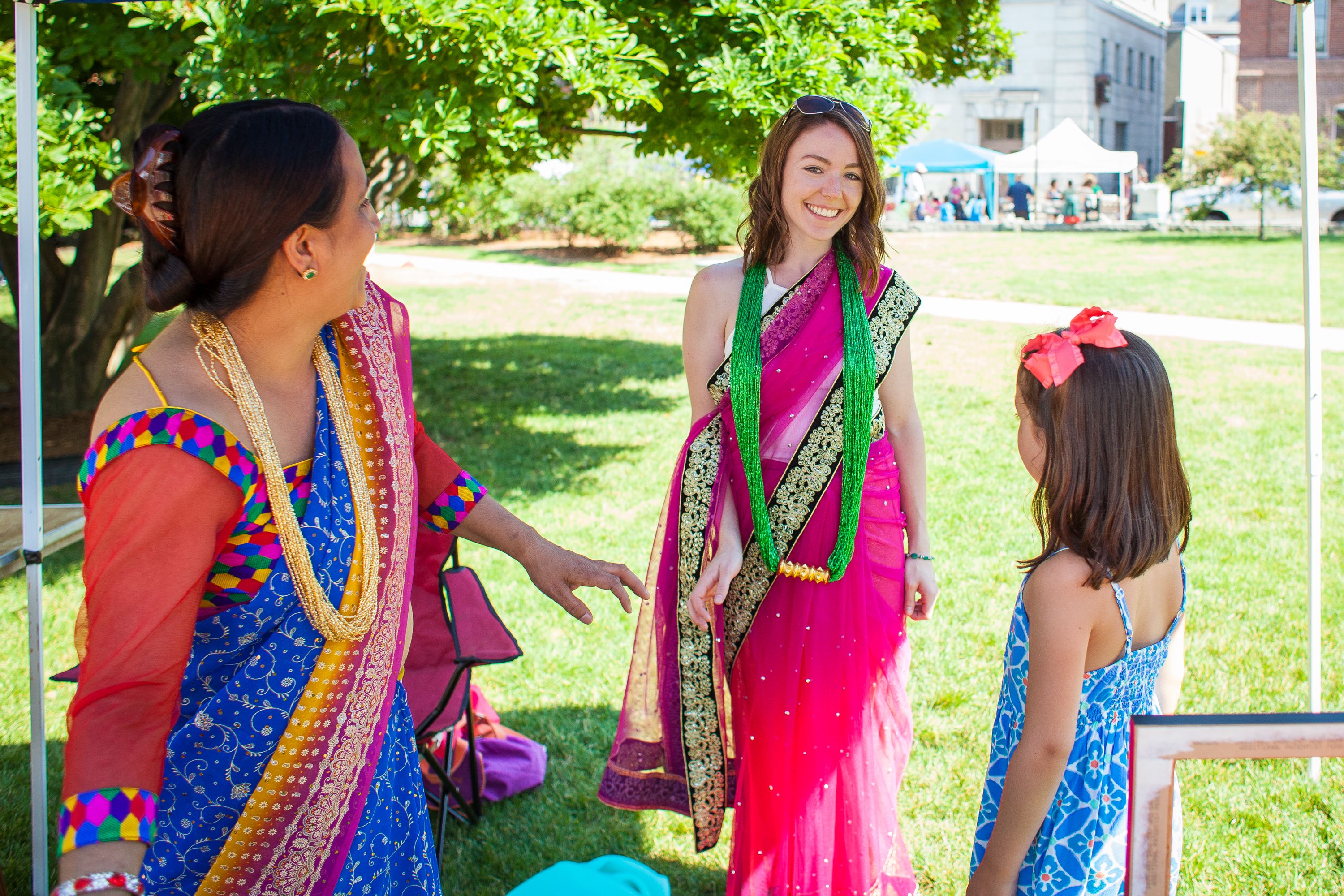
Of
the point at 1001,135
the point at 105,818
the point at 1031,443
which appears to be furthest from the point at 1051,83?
the point at 105,818

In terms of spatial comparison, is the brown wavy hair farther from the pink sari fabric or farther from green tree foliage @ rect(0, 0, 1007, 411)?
green tree foliage @ rect(0, 0, 1007, 411)

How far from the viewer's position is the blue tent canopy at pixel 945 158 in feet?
95.4

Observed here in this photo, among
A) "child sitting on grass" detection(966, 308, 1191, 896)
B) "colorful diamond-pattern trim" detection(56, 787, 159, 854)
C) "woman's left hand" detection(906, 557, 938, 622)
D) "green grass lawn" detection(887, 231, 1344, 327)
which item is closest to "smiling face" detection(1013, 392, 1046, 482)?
"child sitting on grass" detection(966, 308, 1191, 896)

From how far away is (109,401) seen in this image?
1.35m

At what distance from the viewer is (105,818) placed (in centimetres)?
118

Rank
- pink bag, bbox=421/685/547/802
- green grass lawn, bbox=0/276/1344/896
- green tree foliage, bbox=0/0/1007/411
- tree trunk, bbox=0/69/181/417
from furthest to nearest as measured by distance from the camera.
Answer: tree trunk, bbox=0/69/181/417, green tree foliage, bbox=0/0/1007/411, pink bag, bbox=421/685/547/802, green grass lawn, bbox=0/276/1344/896

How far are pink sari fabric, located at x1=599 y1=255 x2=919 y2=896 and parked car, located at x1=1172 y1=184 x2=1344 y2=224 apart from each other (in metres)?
25.0

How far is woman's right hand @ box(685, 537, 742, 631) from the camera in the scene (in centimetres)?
233

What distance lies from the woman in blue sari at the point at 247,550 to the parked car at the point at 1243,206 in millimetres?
26205

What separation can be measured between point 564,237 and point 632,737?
2213cm

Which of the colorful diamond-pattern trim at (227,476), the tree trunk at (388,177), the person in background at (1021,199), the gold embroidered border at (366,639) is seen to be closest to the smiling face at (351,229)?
A: the gold embroidered border at (366,639)

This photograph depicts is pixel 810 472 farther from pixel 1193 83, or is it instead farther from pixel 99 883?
pixel 1193 83

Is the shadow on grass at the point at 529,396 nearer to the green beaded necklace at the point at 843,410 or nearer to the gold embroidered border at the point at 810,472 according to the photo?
the gold embroidered border at the point at 810,472

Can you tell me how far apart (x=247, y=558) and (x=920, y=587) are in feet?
5.21
